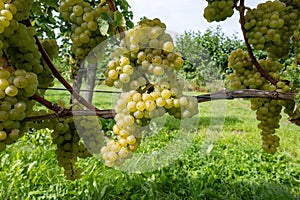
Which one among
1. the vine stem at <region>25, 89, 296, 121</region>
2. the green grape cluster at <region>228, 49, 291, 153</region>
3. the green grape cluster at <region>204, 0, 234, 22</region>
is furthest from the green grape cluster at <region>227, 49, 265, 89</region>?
the vine stem at <region>25, 89, 296, 121</region>

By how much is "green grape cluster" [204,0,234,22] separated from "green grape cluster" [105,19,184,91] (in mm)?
238

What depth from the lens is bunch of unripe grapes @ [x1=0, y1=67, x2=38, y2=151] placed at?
0.66 meters

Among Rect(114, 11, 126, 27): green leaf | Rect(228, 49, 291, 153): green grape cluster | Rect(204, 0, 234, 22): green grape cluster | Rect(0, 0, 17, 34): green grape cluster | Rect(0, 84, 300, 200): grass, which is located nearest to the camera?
Rect(0, 0, 17, 34): green grape cluster

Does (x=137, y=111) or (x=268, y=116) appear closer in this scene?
(x=137, y=111)

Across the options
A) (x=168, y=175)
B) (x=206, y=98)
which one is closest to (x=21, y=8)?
(x=206, y=98)

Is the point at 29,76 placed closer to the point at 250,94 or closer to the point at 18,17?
the point at 18,17

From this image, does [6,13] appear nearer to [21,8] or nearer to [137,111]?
[21,8]

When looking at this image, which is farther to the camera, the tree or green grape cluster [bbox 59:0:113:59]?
green grape cluster [bbox 59:0:113:59]

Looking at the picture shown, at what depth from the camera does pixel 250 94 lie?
78 centimetres

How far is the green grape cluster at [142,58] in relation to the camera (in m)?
0.77

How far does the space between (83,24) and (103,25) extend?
0.19 ft

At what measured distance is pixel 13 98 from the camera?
0.69 m

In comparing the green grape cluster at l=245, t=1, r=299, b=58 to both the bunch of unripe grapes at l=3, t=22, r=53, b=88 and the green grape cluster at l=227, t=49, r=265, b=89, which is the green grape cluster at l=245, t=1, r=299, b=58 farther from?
the bunch of unripe grapes at l=3, t=22, r=53, b=88

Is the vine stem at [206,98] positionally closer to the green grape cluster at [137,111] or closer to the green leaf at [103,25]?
the green grape cluster at [137,111]
